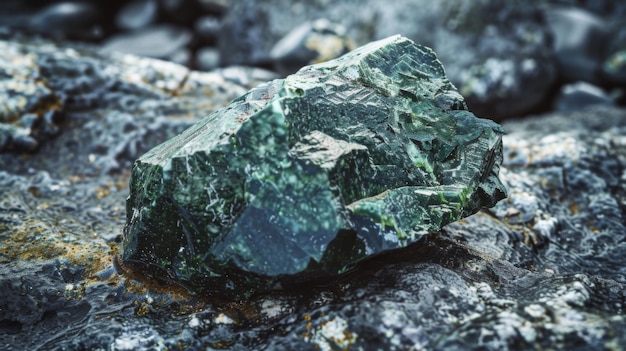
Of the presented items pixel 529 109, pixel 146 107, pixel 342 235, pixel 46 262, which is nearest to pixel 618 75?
pixel 529 109

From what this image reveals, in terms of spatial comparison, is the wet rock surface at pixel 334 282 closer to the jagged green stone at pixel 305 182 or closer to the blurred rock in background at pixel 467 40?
the jagged green stone at pixel 305 182

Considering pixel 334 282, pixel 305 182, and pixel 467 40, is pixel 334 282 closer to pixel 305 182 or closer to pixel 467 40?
pixel 305 182

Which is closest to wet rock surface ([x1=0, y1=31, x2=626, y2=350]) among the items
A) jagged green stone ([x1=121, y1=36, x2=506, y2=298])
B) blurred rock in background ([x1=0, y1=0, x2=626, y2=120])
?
jagged green stone ([x1=121, y1=36, x2=506, y2=298])

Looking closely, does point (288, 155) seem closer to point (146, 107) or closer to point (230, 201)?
point (230, 201)

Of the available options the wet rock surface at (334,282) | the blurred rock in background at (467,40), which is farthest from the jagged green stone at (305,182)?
the blurred rock in background at (467,40)

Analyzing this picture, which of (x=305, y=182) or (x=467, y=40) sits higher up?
(x=467, y=40)

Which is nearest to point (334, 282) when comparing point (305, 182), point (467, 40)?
point (305, 182)
